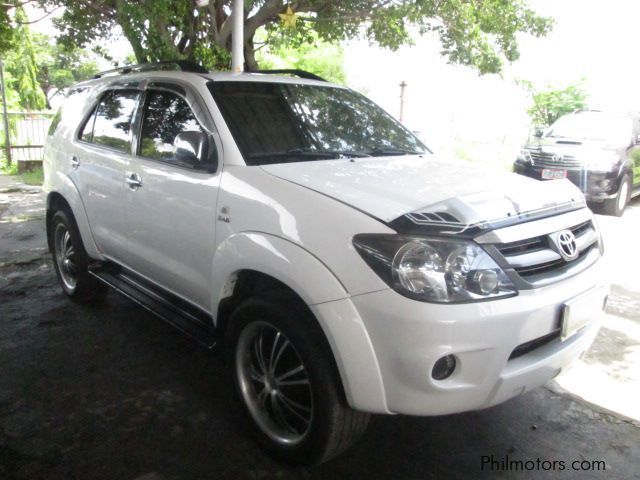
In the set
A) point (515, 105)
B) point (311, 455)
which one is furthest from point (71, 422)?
point (515, 105)

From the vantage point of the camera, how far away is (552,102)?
14.3 meters

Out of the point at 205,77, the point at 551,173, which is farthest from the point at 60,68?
the point at 205,77

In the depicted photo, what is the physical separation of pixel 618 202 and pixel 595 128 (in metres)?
1.56

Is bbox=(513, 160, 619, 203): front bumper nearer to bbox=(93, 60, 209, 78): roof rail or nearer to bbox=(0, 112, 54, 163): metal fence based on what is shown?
bbox=(93, 60, 209, 78): roof rail

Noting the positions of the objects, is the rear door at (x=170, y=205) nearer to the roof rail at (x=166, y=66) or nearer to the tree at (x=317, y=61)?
the roof rail at (x=166, y=66)

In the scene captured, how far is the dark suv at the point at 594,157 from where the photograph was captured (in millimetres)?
8070

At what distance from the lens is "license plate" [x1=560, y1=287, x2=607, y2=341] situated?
216 centimetres

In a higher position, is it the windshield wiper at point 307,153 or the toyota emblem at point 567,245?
the windshield wiper at point 307,153

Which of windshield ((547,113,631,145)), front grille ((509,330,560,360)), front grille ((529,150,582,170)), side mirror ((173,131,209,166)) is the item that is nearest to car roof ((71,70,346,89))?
side mirror ((173,131,209,166))

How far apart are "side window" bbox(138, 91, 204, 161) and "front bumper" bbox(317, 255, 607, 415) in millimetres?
1628

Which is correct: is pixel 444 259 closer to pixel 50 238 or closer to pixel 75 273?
pixel 75 273

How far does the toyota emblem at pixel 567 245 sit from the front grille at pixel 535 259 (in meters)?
0.02

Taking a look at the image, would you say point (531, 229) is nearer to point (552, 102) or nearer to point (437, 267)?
point (437, 267)

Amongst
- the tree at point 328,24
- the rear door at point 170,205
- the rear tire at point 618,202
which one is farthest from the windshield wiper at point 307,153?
the rear tire at point 618,202
